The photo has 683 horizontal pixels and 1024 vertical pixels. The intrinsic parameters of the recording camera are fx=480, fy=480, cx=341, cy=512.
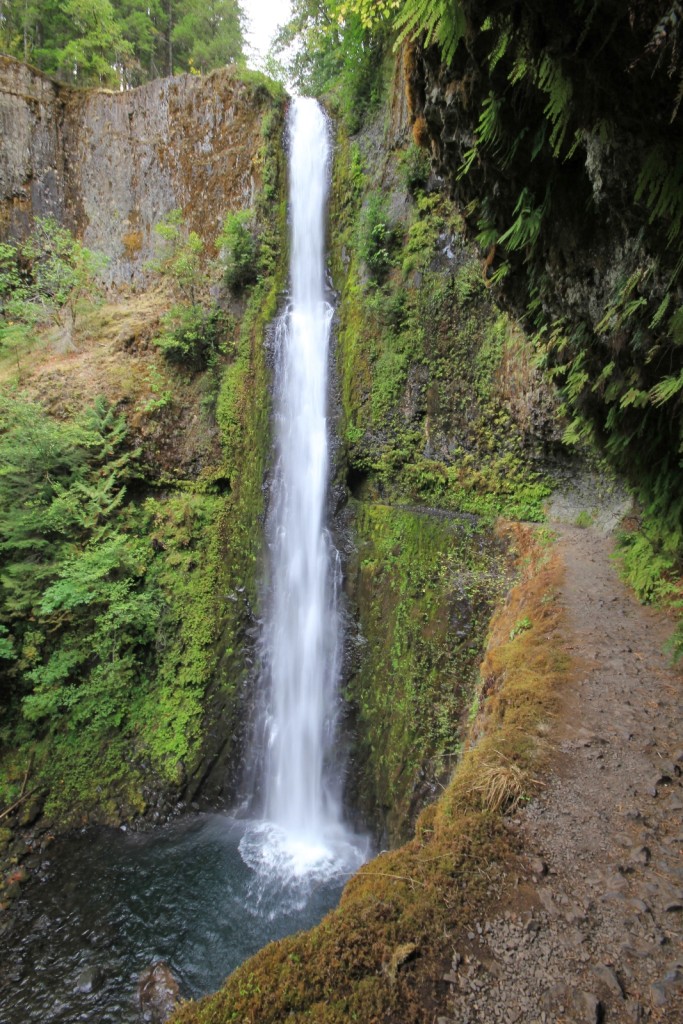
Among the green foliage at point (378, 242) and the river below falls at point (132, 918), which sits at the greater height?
the green foliage at point (378, 242)

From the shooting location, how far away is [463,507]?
27.0 ft

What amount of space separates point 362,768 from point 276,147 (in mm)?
14003

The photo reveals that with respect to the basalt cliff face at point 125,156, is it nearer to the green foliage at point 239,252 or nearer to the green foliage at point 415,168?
the green foliage at point 239,252

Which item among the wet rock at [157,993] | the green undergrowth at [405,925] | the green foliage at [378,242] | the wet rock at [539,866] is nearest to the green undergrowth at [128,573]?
the green foliage at [378,242]

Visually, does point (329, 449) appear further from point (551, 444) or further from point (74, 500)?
point (74, 500)

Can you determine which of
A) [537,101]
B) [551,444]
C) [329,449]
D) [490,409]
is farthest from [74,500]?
[537,101]

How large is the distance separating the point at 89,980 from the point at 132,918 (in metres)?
0.86

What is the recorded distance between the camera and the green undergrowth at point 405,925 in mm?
1938

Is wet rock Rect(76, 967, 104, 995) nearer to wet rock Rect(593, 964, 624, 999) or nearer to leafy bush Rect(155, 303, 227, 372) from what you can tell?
wet rock Rect(593, 964, 624, 999)

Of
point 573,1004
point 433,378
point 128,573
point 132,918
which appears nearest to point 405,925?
point 573,1004

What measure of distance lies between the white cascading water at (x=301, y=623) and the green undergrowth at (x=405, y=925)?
544 centimetres

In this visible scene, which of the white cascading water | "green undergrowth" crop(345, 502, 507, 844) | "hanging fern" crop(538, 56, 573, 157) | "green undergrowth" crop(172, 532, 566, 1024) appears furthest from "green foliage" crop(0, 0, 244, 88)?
"green undergrowth" crop(172, 532, 566, 1024)

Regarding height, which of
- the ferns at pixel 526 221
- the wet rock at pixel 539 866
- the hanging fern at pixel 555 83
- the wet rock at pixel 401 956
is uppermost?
the hanging fern at pixel 555 83

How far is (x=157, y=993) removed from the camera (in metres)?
5.34
